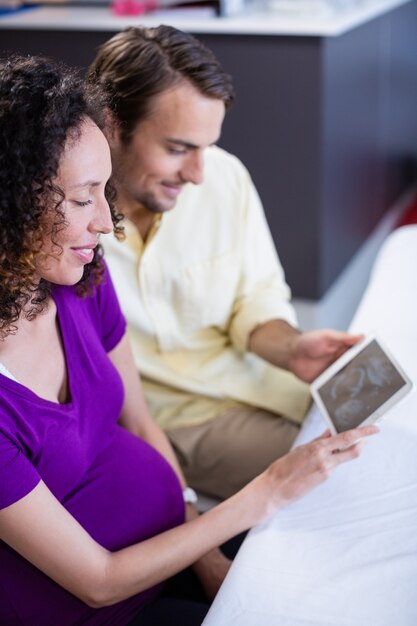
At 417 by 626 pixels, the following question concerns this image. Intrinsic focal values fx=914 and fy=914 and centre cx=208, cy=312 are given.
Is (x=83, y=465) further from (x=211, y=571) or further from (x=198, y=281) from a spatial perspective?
(x=198, y=281)

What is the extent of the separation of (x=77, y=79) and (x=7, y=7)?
2.30 metres

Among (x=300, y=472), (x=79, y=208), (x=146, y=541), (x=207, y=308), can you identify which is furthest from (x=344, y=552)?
(x=207, y=308)

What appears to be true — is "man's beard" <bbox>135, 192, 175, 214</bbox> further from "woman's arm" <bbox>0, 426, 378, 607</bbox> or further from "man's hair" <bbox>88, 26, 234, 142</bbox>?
"woman's arm" <bbox>0, 426, 378, 607</bbox>

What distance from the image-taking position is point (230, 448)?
154 cm

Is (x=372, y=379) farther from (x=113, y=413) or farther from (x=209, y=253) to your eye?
(x=209, y=253)

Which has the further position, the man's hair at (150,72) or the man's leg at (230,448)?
the man's leg at (230,448)

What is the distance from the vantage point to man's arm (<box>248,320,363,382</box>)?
Result: 1422mm

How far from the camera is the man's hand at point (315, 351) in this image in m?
1.41

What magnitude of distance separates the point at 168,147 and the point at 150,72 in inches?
4.6

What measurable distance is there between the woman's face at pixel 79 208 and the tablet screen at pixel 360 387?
0.40m

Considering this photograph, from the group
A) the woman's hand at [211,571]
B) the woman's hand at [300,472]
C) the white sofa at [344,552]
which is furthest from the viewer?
the woman's hand at [211,571]

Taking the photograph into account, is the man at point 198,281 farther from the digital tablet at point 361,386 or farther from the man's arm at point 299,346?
the digital tablet at point 361,386

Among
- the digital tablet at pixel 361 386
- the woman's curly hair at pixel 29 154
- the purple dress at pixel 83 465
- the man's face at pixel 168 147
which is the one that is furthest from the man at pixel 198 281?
the woman's curly hair at pixel 29 154

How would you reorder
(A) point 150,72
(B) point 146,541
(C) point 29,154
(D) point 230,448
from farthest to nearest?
(D) point 230,448, (A) point 150,72, (B) point 146,541, (C) point 29,154
